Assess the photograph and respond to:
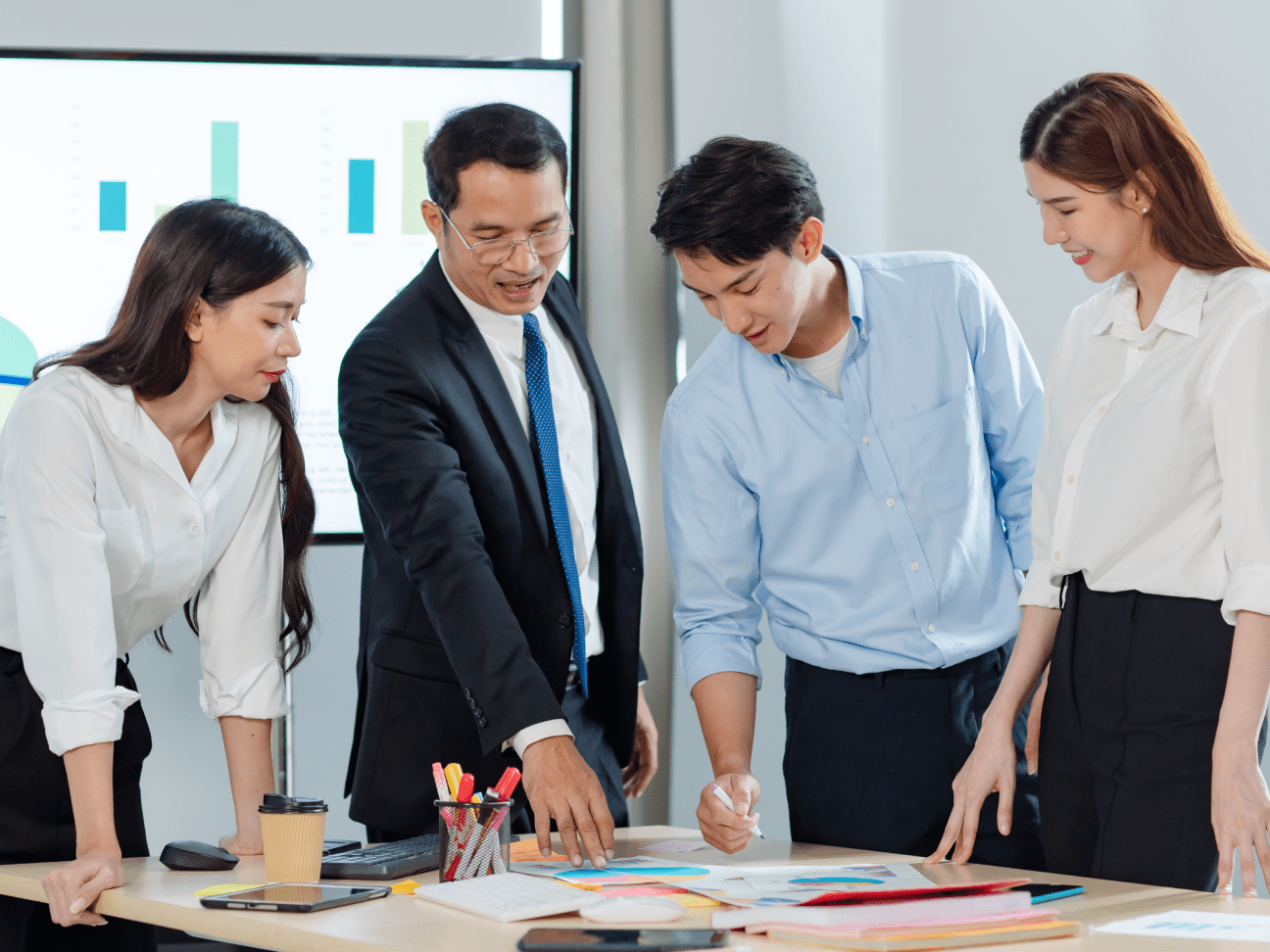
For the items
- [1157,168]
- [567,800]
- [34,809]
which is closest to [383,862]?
[567,800]

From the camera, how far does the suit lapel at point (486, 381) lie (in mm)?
1782

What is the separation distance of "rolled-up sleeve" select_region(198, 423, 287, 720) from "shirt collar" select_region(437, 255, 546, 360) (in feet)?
1.27

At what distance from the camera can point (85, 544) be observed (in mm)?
1551

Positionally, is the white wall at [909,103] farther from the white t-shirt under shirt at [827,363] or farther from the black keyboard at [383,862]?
the black keyboard at [383,862]

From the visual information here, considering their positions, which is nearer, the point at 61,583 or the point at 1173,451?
the point at 1173,451

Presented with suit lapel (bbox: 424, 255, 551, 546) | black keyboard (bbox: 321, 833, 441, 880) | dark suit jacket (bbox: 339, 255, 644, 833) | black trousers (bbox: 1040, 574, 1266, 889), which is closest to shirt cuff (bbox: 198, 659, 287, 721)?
dark suit jacket (bbox: 339, 255, 644, 833)

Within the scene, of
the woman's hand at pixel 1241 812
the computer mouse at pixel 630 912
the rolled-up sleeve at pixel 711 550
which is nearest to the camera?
the computer mouse at pixel 630 912

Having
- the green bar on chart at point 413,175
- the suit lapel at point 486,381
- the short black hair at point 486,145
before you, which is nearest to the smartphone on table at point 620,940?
the suit lapel at point 486,381

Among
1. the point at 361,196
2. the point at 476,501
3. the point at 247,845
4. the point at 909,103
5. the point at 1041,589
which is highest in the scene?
the point at 909,103

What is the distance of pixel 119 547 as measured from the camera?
1.66 meters

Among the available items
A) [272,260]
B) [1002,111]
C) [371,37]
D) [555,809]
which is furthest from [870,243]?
[555,809]

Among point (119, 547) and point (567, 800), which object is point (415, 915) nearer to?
point (567, 800)

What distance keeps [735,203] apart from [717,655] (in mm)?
652

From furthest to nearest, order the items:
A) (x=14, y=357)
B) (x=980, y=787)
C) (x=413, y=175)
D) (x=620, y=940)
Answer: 1. (x=413, y=175)
2. (x=14, y=357)
3. (x=980, y=787)
4. (x=620, y=940)
